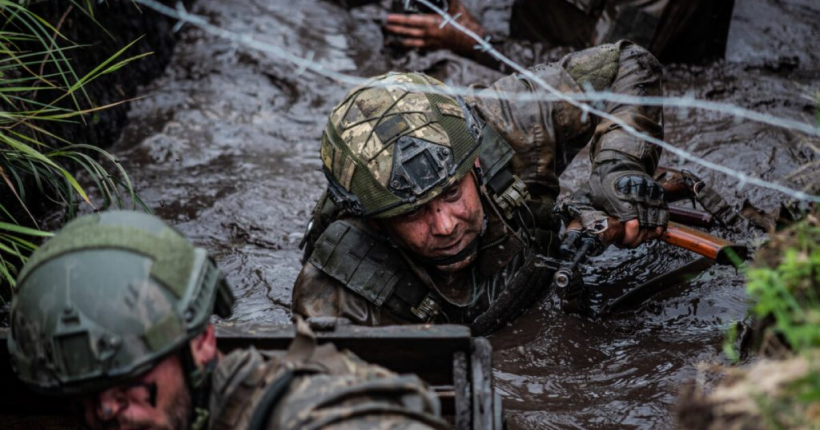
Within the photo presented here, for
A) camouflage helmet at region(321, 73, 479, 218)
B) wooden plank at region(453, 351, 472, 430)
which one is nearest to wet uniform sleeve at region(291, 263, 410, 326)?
camouflage helmet at region(321, 73, 479, 218)

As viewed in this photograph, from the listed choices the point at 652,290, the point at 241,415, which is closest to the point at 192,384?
the point at 241,415

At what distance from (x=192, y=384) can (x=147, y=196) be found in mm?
3521

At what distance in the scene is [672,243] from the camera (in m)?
4.26

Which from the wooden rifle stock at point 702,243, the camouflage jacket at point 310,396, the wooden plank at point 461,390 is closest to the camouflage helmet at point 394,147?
the wooden plank at point 461,390

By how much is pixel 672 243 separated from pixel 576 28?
2.98 m

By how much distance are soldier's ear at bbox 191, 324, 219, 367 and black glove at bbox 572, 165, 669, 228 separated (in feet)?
7.16

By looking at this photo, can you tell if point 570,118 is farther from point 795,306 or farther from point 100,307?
point 100,307

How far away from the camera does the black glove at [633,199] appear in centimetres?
405

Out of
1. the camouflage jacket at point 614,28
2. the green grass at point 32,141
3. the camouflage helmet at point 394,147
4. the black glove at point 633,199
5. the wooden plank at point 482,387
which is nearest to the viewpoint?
the wooden plank at point 482,387

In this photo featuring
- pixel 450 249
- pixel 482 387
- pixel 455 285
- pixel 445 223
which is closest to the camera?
pixel 482 387

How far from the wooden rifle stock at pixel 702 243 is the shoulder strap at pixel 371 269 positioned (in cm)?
123

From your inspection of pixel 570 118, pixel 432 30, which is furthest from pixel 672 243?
pixel 432 30

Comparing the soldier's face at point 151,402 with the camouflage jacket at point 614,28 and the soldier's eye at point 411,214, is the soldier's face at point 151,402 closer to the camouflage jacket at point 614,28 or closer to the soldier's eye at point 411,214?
the soldier's eye at point 411,214

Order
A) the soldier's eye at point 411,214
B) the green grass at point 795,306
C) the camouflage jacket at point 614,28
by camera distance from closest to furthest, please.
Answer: the green grass at point 795,306 < the soldier's eye at point 411,214 < the camouflage jacket at point 614,28
